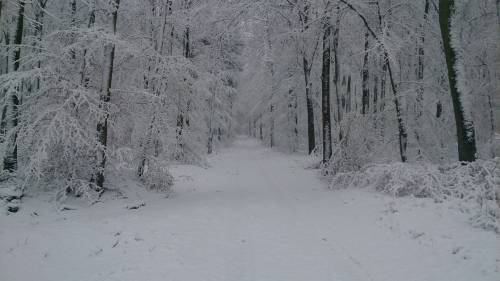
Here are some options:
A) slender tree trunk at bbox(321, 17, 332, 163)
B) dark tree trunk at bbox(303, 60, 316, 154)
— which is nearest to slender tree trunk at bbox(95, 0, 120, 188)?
slender tree trunk at bbox(321, 17, 332, 163)

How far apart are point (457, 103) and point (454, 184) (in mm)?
2732

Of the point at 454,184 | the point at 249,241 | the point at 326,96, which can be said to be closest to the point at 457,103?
the point at 454,184

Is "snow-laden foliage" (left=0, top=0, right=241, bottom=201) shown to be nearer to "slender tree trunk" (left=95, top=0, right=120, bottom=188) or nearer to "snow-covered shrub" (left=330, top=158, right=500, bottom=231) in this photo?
"slender tree trunk" (left=95, top=0, right=120, bottom=188)

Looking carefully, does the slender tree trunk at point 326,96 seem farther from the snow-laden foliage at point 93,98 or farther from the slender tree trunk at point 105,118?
the slender tree trunk at point 105,118

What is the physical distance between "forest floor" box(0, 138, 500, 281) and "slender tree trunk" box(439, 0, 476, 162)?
2698mm

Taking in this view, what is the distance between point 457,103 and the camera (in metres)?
10.3

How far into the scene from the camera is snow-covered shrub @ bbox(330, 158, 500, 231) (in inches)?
287

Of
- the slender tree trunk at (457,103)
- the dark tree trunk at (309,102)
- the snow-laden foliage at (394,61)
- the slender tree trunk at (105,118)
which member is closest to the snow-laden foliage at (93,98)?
the slender tree trunk at (105,118)

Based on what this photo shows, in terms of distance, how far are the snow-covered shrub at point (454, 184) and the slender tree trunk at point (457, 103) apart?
45cm

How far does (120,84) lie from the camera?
12141 millimetres

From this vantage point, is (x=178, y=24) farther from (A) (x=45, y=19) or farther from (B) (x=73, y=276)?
(B) (x=73, y=276)

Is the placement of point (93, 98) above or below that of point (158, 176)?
above

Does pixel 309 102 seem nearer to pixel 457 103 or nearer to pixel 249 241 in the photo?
pixel 457 103

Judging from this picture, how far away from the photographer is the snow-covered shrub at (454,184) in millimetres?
7295
